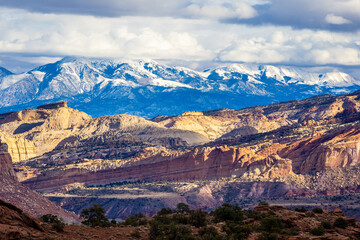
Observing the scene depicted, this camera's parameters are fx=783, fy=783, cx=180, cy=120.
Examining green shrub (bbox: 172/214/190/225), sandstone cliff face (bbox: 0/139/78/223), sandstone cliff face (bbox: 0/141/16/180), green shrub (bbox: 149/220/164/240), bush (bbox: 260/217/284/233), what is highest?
bush (bbox: 260/217/284/233)

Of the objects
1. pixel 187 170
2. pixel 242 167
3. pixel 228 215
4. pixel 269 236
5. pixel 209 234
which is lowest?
pixel 187 170

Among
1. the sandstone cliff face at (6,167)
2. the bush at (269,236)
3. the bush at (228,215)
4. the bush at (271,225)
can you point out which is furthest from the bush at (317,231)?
the sandstone cliff face at (6,167)

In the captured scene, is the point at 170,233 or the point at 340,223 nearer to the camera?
the point at 170,233

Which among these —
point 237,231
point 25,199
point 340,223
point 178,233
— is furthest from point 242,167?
point 178,233

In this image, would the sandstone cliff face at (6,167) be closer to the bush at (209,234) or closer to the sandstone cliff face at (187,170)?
the sandstone cliff face at (187,170)

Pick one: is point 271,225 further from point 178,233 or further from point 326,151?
point 326,151

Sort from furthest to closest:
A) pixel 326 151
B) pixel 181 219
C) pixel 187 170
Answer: pixel 187 170 < pixel 326 151 < pixel 181 219

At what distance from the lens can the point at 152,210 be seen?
4633 inches

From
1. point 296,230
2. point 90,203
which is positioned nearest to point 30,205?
point 90,203

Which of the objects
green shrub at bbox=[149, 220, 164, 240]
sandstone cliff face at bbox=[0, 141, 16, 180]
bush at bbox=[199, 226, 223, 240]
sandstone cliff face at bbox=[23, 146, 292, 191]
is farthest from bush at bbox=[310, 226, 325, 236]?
sandstone cliff face at bbox=[23, 146, 292, 191]

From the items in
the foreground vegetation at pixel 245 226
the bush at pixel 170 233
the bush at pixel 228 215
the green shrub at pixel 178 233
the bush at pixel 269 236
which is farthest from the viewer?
the bush at pixel 228 215

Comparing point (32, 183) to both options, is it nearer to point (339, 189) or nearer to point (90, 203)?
point (90, 203)

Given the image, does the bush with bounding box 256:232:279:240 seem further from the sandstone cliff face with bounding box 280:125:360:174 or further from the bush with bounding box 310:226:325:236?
the sandstone cliff face with bounding box 280:125:360:174

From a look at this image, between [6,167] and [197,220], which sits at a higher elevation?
[197,220]
